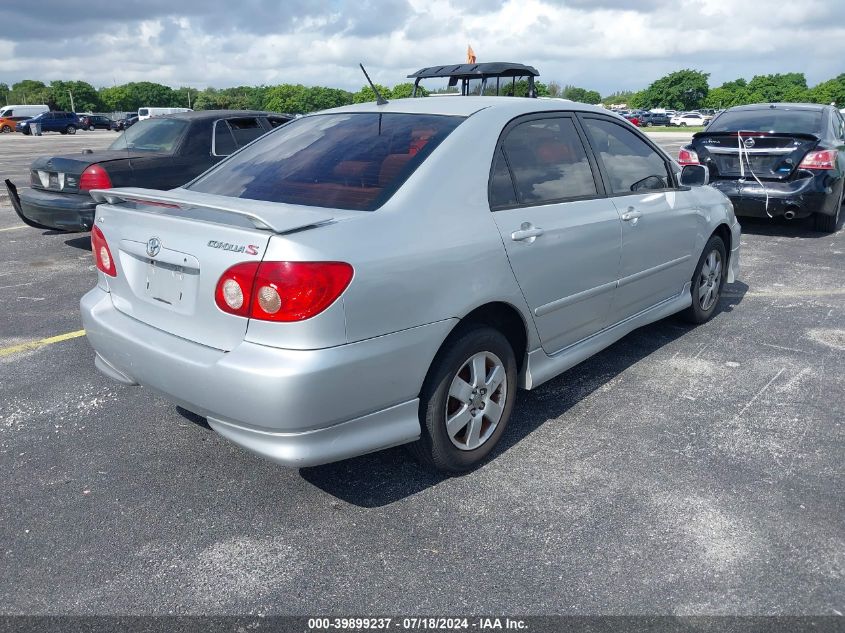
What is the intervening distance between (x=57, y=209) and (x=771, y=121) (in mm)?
8297

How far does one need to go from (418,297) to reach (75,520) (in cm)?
164

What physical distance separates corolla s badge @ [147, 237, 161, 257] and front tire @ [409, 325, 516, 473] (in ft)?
3.89

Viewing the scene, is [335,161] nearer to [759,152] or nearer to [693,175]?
[693,175]

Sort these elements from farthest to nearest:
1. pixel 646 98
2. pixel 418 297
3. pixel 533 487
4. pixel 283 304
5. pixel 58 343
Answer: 1. pixel 646 98
2. pixel 58 343
3. pixel 533 487
4. pixel 418 297
5. pixel 283 304

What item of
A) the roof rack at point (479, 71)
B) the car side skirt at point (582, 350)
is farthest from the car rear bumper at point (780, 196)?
the roof rack at point (479, 71)

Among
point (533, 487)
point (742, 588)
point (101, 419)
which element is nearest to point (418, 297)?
point (533, 487)

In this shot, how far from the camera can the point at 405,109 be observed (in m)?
3.56

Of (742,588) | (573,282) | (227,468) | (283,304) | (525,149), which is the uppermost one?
(525,149)

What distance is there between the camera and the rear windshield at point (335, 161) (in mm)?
2934

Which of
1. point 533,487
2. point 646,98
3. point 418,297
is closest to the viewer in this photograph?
point 418,297

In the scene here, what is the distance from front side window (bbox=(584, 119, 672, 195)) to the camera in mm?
3941

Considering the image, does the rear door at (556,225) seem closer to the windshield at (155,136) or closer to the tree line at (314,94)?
the windshield at (155,136)

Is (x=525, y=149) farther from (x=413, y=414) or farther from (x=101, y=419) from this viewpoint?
(x=101, y=419)

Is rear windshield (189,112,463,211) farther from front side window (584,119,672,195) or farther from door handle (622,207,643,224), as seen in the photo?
door handle (622,207,643,224)
